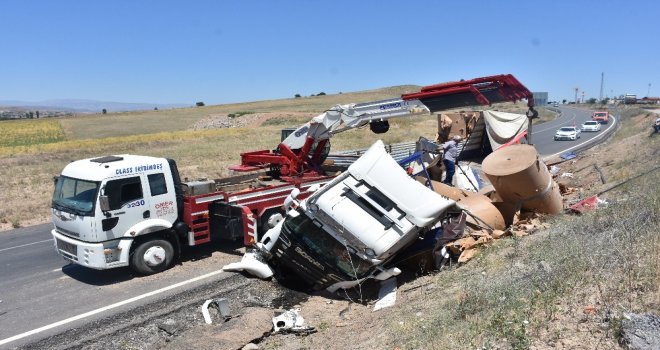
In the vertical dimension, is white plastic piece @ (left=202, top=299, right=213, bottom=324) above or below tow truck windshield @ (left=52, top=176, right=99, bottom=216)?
below

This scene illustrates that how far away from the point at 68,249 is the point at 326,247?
499 cm

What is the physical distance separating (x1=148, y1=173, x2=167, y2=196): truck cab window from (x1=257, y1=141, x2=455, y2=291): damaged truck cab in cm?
290

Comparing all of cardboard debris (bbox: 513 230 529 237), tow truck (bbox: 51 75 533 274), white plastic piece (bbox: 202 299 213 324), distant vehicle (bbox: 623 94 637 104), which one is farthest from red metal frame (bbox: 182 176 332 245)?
distant vehicle (bbox: 623 94 637 104)

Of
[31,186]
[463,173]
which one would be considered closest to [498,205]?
[463,173]

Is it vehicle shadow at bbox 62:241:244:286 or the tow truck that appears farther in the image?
vehicle shadow at bbox 62:241:244:286

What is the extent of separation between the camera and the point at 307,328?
23.1ft

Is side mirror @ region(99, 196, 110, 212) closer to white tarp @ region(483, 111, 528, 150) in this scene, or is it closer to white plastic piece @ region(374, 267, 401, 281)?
white plastic piece @ region(374, 267, 401, 281)

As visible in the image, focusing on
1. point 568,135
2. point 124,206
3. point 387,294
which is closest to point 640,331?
point 387,294

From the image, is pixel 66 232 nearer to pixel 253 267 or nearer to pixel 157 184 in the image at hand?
pixel 157 184

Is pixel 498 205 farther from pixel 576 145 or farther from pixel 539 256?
pixel 576 145

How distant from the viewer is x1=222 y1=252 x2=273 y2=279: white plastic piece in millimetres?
9094

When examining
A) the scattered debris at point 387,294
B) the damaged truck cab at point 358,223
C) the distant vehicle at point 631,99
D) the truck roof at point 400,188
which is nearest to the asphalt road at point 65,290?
the damaged truck cab at point 358,223

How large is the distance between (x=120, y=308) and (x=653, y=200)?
8.21 m

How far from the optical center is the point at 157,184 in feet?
32.7
